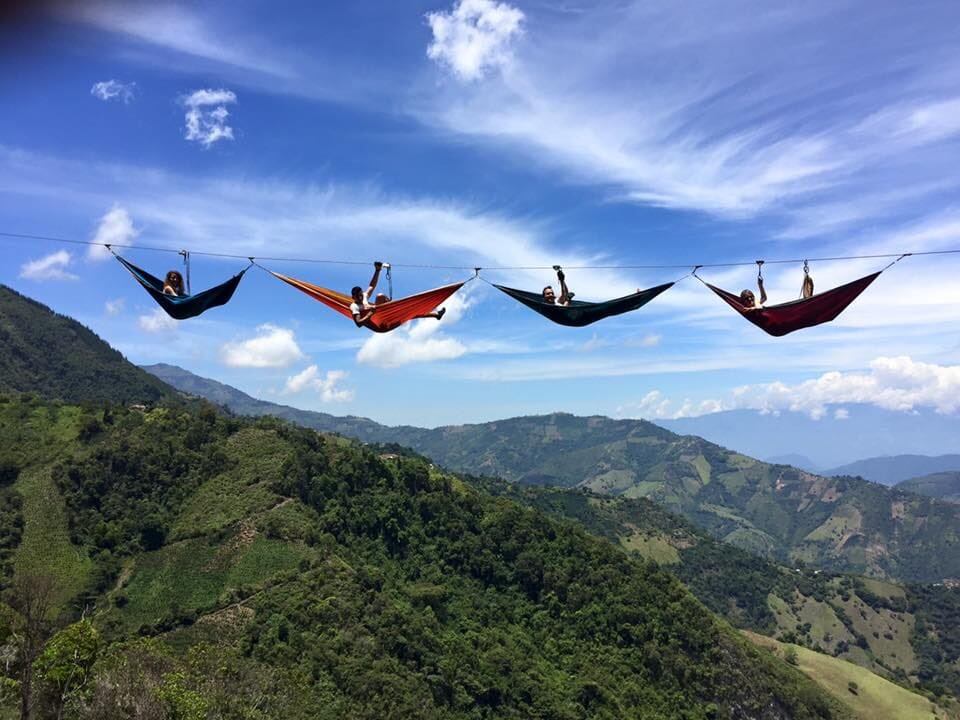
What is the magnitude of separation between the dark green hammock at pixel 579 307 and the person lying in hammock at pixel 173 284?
5.36 meters

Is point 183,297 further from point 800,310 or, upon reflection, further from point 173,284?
point 800,310

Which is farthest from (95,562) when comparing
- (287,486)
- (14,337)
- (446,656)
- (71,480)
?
(14,337)

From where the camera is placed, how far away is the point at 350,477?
6038cm

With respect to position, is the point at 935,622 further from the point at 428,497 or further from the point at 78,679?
the point at 78,679

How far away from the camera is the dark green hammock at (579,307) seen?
9.38 m

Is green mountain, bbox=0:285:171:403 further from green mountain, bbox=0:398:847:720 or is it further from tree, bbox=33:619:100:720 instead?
tree, bbox=33:619:100:720

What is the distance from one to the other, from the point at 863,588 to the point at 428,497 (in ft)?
373

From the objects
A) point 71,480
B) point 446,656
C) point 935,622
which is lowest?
point 935,622

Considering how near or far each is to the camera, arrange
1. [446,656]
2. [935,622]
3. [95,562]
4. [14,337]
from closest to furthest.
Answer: [446,656] < [95,562] < [935,622] < [14,337]

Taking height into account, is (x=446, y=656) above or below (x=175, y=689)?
below

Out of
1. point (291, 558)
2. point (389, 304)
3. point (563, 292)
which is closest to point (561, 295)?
point (563, 292)

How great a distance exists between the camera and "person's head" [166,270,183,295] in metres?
9.90

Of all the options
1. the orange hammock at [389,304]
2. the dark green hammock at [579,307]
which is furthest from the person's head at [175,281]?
the dark green hammock at [579,307]

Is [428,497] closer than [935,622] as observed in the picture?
Yes
